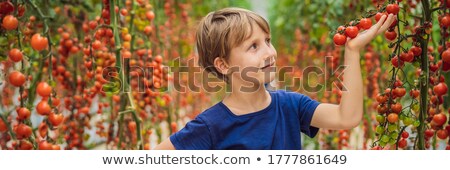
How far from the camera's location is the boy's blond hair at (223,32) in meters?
1.05

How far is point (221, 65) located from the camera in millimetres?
1096

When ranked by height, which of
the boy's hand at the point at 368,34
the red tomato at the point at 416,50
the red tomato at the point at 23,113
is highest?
the boy's hand at the point at 368,34

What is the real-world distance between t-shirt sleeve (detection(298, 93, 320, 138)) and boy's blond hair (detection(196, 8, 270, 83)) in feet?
0.46

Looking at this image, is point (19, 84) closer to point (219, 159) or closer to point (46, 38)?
point (46, 38)

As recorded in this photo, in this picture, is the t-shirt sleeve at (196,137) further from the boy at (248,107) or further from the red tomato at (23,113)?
the red tomato at (23,113)

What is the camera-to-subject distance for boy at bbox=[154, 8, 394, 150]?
104 centimetres

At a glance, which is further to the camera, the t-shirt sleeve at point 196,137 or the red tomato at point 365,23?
the t-shirt sleeve at point 196,137

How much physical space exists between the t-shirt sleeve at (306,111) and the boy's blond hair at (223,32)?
0.46 feet

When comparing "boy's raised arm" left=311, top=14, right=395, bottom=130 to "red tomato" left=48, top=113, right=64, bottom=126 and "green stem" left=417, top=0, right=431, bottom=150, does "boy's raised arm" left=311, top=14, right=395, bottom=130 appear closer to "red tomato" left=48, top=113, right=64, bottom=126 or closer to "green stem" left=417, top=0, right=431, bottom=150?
"green stem" left=417, top=0, right=431, bottom=150

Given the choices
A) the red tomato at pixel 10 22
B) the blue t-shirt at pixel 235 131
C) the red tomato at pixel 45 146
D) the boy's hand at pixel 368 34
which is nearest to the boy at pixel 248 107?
the blue t-shirt at pixel 235 131

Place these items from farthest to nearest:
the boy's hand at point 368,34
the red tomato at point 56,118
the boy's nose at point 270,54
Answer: the red tomato at point 56,118 < the boy's nose at point 270,54 < the boy's hand at point 368,34

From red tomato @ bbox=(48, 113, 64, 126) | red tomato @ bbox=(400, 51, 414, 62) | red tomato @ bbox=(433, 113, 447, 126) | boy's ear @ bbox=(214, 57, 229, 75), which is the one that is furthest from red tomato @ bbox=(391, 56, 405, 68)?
red tomato @ bbox=(48, 113, 64, 126)

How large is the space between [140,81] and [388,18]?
96 cm

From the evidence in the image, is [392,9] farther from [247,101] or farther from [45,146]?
[45,146]
